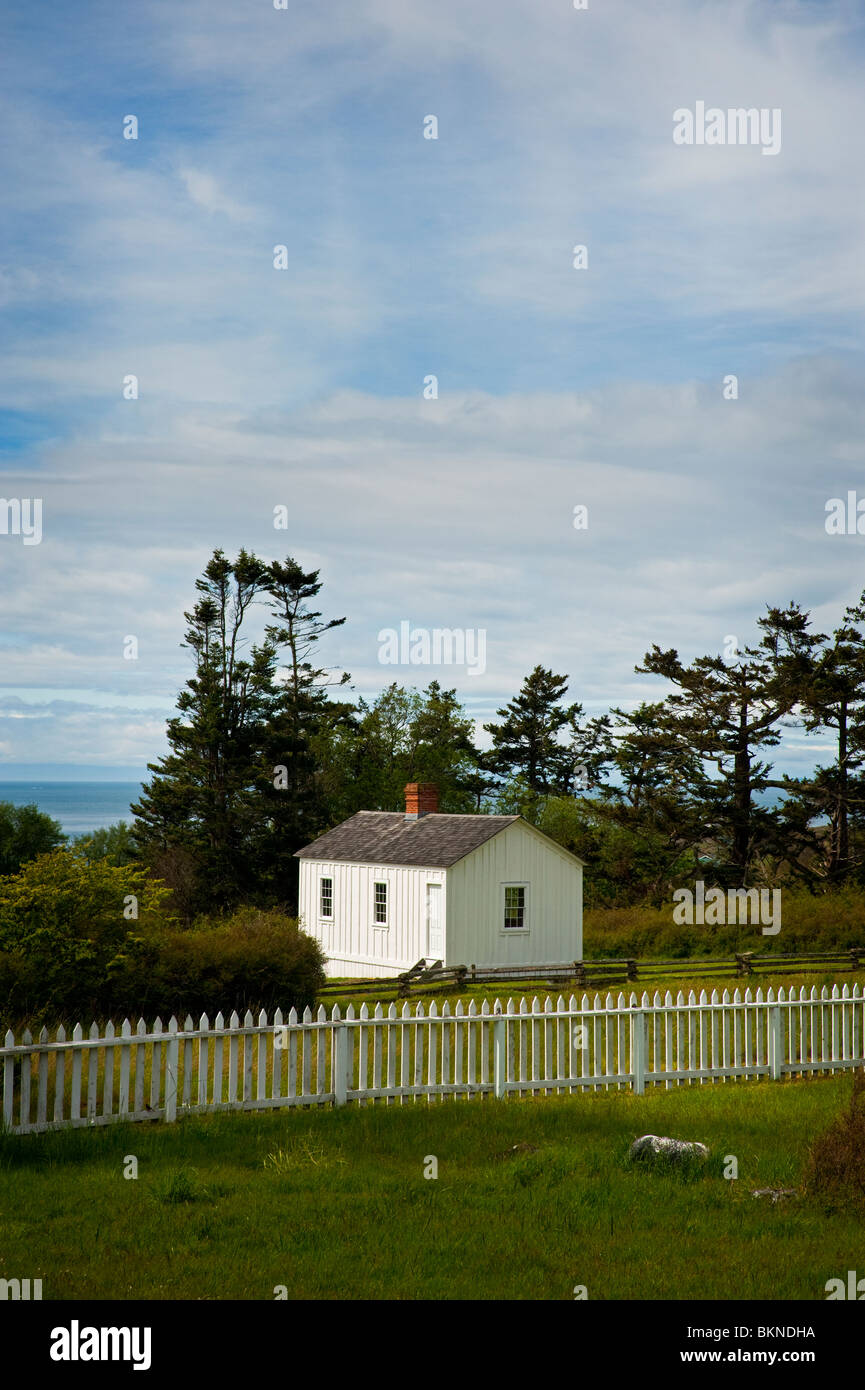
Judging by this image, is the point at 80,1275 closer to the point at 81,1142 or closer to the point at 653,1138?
the point at 81,1142

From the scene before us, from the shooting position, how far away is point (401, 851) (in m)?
35.3

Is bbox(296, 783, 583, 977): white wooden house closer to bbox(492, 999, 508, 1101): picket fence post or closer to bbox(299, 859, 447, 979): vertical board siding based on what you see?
bbox(299, 859, 447, 979): vertical board siding

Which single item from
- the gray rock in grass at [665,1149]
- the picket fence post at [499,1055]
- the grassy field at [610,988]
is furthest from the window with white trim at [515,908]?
the gray rock in grass at [665,1149]

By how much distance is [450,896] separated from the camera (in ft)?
108

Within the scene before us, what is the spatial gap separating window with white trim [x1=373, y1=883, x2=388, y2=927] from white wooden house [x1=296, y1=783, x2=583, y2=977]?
0.10ft

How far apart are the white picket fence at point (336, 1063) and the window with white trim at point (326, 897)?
20982 mm

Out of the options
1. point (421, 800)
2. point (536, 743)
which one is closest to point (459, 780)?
point (536, 743)

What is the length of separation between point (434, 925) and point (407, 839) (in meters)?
3.30

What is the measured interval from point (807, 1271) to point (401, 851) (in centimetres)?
2764

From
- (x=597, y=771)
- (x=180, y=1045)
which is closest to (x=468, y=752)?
(x=597, y=771)

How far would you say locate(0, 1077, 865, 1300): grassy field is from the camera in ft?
25.3

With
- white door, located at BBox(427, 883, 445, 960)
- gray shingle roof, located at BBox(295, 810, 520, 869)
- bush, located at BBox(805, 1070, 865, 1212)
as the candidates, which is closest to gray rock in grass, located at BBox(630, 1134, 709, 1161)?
bush, located at BBox(805, 1070, 865, 1212)

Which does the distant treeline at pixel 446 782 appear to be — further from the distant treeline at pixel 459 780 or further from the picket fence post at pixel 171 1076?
the picket fence post at pixel 171 1076

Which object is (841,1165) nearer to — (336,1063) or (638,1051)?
(638,1051)
